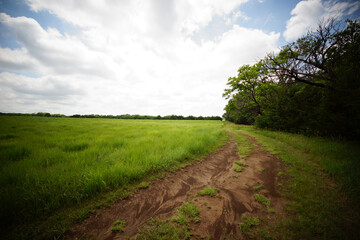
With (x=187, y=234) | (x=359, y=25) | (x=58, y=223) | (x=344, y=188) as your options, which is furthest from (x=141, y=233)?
(x=359, y=25)

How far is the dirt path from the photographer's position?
200cm

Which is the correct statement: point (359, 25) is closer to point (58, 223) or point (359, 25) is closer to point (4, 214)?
point (58, 223)

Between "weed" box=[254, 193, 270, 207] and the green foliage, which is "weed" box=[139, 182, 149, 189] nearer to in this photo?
the green foliage

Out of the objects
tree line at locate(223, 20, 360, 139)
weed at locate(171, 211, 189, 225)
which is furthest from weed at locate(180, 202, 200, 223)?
tree line at locate(223, 20, 360, 139)

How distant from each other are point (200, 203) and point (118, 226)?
1758 mm

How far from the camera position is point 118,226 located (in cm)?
203

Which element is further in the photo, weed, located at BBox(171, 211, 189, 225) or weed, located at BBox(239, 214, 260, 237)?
weed, located at BBox(171, 211, 189, 225)

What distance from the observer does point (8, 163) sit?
3.72m

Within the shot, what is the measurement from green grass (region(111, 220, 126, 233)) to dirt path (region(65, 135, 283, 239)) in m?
0.06

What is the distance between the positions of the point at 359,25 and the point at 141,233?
21.3m

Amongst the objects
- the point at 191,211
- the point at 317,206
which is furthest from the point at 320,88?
the point at 191,211

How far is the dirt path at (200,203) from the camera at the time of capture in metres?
2.00

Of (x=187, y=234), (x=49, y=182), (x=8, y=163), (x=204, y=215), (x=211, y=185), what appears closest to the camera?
(x=187, y=234)

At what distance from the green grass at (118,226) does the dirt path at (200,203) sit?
6 centimetres
